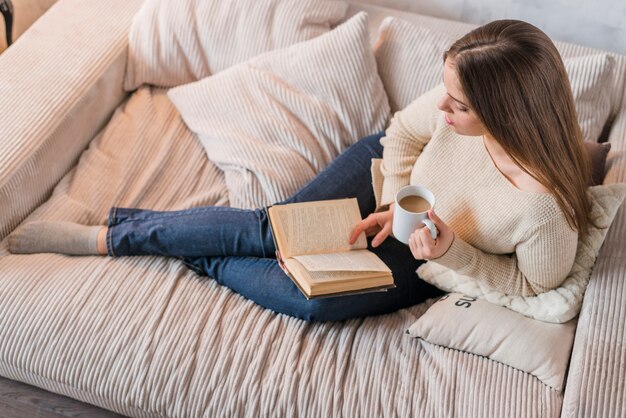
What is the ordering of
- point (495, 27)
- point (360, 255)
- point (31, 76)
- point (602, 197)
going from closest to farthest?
point (495, 27), point (602, 197), point (360, 255), point (31, 76)

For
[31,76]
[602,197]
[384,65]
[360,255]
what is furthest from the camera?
[384,65]

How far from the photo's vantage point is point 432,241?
122 cm

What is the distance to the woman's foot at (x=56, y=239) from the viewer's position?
1525 millimetres

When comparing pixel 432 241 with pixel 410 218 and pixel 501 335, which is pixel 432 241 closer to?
pixel 410 218

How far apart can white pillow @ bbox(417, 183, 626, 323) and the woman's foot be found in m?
0.85

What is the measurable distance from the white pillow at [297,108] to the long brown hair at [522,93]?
550 millimetres

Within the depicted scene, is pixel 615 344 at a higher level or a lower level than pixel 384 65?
lower

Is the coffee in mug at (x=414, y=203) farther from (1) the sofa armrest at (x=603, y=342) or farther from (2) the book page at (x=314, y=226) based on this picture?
(1) the sofa armrest at (x=603, y=342)

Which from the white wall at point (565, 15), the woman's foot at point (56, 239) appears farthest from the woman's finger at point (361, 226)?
the white wall at point (565, 15)

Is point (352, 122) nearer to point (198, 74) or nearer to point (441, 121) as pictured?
point (441, 121)

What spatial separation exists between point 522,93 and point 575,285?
0.43 metres

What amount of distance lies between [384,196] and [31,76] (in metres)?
0.93

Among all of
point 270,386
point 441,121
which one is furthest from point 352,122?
point 270,386

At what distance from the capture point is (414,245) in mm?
1249
